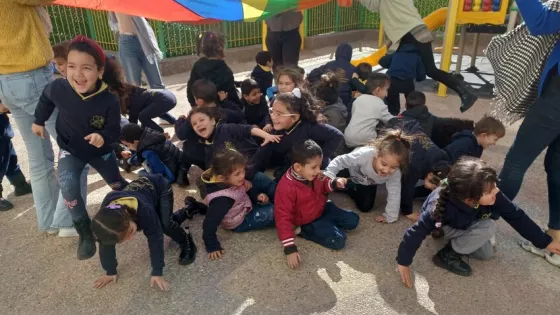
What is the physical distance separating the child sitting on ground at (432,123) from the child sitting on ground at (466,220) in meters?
1.16

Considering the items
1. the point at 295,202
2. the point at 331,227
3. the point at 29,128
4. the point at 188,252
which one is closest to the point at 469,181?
the point at 331,227

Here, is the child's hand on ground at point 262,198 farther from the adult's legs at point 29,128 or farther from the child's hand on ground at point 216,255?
the adult's legs at point 29,128

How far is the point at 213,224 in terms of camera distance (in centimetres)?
266

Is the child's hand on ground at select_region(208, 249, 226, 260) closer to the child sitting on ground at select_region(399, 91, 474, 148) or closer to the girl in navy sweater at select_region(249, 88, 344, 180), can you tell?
the girl in navy sweater at select_region(249, 88, 344, 180)

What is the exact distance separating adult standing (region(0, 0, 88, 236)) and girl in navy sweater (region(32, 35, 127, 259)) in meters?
0.15

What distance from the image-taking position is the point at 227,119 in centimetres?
371

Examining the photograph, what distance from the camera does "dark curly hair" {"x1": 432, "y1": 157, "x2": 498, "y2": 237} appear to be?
2.20 metres

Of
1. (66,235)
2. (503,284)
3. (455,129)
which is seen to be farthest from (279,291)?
(455,129)

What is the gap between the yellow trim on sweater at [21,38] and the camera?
2.39 metres

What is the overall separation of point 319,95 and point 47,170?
92.3 inches

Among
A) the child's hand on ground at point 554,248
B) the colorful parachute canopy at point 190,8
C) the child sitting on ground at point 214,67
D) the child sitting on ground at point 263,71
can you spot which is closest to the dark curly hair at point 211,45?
the child sitting on ground at point 214,67

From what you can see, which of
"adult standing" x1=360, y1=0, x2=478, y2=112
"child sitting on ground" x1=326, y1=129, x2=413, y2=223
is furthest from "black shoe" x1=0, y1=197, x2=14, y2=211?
"adult standing" x1=360, y1=0, x2=478, y2=112

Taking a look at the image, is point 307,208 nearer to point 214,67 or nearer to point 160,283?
point 160,283

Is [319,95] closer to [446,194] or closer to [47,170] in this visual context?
[446,194]
